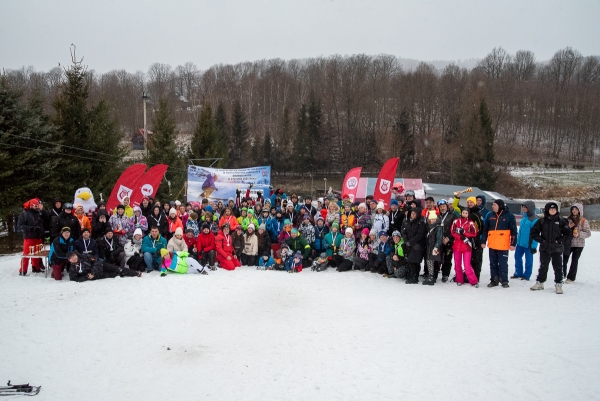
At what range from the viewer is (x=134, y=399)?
421cm

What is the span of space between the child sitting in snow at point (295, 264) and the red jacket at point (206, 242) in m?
1.82

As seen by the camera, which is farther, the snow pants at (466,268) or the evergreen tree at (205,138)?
the evergreen tree at (205,138)

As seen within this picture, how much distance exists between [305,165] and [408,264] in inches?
1444

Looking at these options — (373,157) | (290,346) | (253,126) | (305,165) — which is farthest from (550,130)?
(290,346)

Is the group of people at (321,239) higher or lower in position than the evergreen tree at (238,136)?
lower

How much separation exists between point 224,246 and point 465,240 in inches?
210

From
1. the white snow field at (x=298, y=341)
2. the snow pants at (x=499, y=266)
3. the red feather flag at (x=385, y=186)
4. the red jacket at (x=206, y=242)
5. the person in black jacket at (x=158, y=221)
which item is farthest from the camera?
the red feather flag at (x=385, y=186)

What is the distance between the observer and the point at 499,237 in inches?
300

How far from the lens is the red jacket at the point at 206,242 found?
959cm

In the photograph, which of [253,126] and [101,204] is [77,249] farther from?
[253,126]

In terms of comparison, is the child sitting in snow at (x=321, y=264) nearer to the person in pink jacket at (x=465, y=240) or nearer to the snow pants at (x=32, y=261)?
the person in pink jacket at (x=465, y=240)

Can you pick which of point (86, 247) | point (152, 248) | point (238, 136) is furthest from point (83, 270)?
point (238, 136)

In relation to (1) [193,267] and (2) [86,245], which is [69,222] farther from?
(1) [193,267]

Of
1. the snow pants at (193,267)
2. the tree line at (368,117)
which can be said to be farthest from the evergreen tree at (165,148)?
the snow pants at (193,267)
